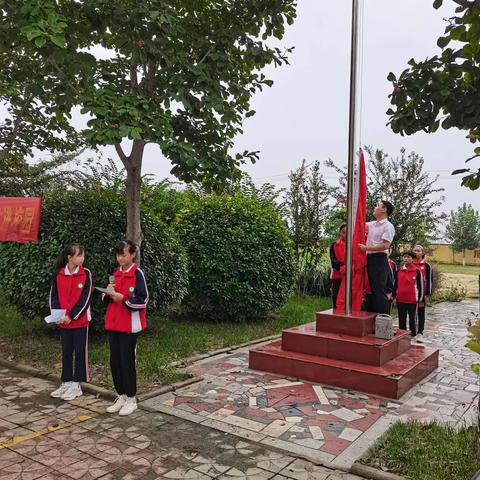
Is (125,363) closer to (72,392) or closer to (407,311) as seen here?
(72,392)

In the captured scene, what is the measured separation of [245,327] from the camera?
868cm

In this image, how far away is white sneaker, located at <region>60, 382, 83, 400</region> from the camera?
4.93 meters

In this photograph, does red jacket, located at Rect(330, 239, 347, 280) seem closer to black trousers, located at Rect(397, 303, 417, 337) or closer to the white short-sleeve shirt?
the white short-sleeve shirt

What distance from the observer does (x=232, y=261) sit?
8.52 m

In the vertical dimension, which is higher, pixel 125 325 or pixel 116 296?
pixel 116 296

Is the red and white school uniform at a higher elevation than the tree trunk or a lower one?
lower

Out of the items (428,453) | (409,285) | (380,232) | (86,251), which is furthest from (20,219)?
(409,285)

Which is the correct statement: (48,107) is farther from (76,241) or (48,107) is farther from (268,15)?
(268,15)

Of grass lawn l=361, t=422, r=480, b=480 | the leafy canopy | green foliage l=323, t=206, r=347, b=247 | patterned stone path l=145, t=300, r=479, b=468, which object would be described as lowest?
patterned stone path l=145, t=300, r=479, b=468

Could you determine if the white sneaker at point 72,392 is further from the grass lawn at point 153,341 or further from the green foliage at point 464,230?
the green foliage at point 464,230

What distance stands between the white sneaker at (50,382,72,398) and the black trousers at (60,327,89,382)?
0.04 m

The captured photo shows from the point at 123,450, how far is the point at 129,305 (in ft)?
4.25

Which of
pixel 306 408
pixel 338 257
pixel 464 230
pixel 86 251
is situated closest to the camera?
pixel 306 408

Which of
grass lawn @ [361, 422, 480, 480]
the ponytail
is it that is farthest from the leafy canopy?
grass lawn @ [361, 422, 480, 480]
